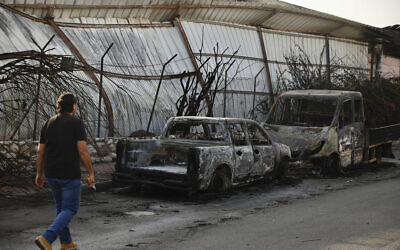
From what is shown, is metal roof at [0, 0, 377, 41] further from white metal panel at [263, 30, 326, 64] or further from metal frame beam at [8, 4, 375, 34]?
white metal panel at [263, 30, 326, 64]

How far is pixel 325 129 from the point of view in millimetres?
14516

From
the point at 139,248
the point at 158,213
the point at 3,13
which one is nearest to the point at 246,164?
the point at 158,213

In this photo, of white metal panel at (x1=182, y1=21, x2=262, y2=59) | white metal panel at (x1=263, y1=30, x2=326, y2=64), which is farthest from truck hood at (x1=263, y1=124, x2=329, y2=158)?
white metal panel at (x1=263, y1=30, x2=326, y2=64)

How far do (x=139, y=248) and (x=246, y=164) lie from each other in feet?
17.3

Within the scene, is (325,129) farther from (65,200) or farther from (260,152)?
(65,200)

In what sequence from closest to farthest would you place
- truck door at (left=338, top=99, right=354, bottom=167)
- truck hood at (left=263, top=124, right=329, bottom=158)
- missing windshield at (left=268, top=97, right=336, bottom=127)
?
truck hood at (left=263, top=124, right=329, bottom=158)
truck door at (left=338, top=99, right=354, bottom=167)
missing windshield at (left=268, top=97, right=336, bottom=127)

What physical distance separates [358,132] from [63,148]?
432 inches

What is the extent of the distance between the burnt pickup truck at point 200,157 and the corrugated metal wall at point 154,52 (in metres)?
1.63

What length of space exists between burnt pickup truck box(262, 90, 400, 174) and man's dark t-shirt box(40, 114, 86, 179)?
8.34 m

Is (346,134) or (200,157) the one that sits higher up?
(346,134)

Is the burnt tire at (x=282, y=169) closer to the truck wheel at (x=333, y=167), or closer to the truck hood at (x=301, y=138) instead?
the truck hood at (x=301, y=138)

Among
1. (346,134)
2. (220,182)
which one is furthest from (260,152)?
Answer: (346,134)

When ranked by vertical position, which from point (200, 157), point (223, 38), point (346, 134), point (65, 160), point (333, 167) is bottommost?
point (333, 167)

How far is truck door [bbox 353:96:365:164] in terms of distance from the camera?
15.7 meters
